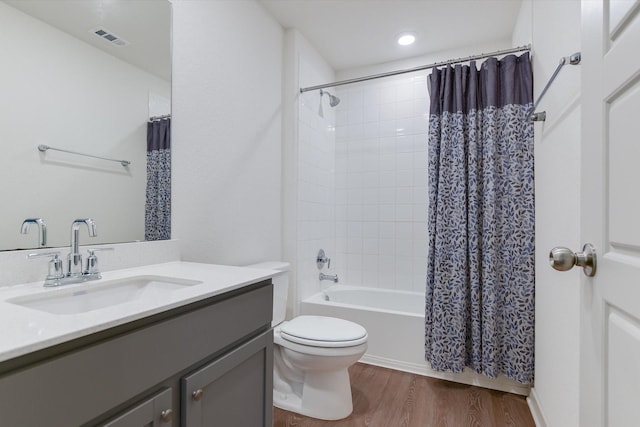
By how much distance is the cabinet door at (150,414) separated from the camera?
2.27 feet

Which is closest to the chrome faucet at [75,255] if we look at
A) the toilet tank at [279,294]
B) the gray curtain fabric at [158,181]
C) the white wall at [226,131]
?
the gray curtain fabric at [158,181]

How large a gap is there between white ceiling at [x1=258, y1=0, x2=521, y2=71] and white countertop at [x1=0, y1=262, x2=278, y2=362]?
6.36 ft

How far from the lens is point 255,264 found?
6.80 ft

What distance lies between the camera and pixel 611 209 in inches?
24.3

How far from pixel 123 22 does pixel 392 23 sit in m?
1.81

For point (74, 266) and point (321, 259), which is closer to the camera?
point (74, 266)

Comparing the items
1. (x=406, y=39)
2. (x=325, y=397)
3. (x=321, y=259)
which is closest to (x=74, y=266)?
(x=325, y=397)

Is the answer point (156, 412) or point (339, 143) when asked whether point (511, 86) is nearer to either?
point (339, 143)

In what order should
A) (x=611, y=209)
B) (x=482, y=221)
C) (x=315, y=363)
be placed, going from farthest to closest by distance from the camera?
(x=482, y=221)
(x=315, y=363)
(x=611, y=209)

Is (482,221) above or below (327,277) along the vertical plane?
above

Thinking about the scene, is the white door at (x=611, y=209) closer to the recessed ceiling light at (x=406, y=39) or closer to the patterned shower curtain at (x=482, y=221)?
the patterned shower curtain at (x=482, y=221)

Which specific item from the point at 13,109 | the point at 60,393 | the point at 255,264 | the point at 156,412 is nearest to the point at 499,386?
the point at 255,264

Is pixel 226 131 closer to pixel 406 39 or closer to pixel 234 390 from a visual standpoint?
pixel 234 390

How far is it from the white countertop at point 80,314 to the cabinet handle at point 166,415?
0.82 feet
